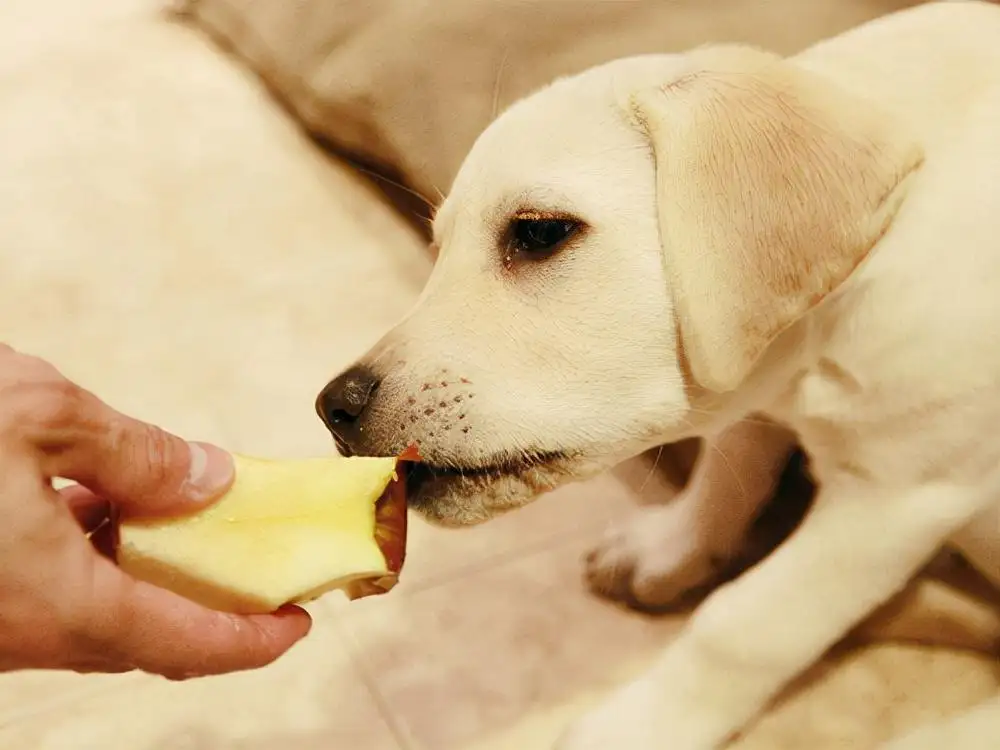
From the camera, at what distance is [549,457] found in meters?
0.95

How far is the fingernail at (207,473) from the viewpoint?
82 cm

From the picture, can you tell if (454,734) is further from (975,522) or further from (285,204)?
(285,204)

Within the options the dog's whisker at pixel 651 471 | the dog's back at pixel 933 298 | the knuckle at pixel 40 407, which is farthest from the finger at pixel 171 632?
the dog's whisker at pixel 651 471

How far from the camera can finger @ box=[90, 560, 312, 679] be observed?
2.41ft

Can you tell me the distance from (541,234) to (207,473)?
0.38 m

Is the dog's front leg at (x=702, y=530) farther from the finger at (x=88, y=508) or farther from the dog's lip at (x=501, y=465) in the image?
the finger at (x=88, y=508)

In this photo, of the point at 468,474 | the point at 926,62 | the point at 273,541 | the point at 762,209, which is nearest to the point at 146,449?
the point at 273,541

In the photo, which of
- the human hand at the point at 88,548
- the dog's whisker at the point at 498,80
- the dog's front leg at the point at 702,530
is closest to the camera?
the human hand at the point at 88,548

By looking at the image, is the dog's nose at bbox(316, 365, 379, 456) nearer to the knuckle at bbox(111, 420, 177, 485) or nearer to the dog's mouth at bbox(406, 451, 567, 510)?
the dog's mouth at bbox(406, 451, 567, 510)

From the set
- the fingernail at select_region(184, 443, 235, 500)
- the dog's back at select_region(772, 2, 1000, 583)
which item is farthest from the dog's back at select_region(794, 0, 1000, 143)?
the fingernail at select_region(184, 443, 235, 500)

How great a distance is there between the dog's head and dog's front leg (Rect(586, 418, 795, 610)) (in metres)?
0.31

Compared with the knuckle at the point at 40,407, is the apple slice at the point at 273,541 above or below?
below

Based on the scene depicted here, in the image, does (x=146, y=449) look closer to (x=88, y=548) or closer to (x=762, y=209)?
(x=88, y=548)

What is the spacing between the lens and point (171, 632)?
76 centimetres
